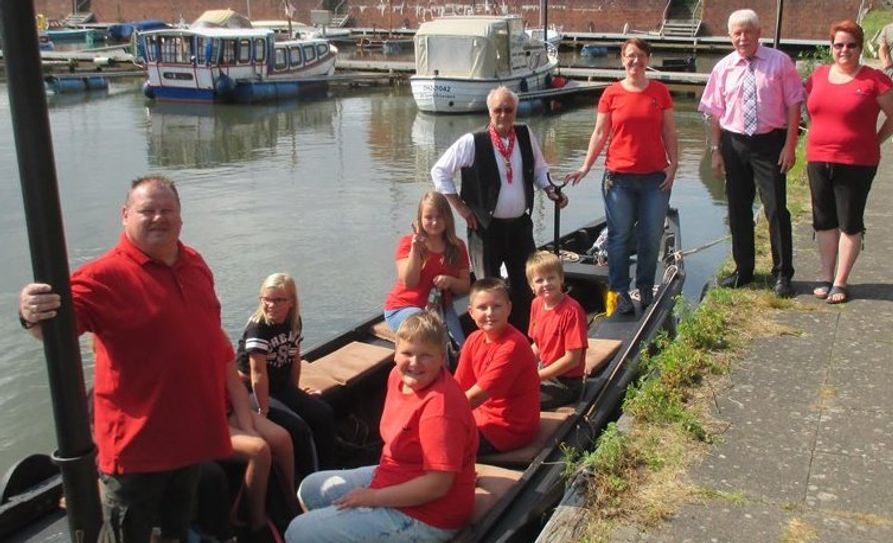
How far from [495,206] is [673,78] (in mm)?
25222

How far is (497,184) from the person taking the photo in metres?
5.76

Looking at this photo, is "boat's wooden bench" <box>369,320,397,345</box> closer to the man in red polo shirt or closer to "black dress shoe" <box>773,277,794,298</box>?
"black dress shoe" <box>773,277,794,298</box>

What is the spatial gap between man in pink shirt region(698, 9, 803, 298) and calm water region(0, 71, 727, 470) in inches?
180

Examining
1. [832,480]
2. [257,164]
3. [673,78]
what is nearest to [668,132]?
[832,480]

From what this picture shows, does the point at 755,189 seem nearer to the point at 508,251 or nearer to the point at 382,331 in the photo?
the point at 508,251

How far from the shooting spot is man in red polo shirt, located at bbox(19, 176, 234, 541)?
2.87 meters

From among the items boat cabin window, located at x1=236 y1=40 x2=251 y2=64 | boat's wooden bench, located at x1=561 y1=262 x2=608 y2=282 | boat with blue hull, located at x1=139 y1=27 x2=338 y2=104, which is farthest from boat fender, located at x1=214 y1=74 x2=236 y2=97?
boat's wooden bench, located at x1=561 y1=262 x2=608 y2=282

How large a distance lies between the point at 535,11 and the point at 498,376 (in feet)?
158

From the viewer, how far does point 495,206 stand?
5812mm

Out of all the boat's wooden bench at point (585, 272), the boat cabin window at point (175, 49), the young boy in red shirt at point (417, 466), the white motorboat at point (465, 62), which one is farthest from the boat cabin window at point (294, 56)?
the young boy in red shirt at point (417, 466)

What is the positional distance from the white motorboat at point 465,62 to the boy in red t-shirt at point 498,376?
2242cm

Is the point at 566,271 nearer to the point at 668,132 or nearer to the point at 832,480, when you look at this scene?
the point at 668,132

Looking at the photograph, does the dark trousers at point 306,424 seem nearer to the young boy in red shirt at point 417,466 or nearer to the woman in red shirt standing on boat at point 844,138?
the young boy in red shirt at point 417,466

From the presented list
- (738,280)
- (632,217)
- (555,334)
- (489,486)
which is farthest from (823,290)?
(489,486)
